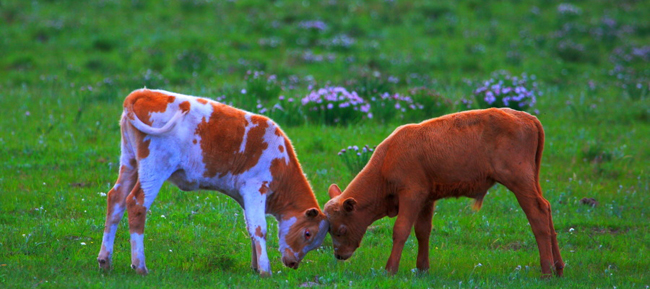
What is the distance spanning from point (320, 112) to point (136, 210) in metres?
6.46

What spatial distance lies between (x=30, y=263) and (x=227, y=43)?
14.3m

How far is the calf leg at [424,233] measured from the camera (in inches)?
275

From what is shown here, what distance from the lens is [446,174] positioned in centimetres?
664

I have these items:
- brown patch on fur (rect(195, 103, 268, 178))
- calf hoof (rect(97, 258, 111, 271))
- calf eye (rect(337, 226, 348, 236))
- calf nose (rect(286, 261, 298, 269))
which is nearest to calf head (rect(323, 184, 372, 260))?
calf eye (rect(337, 226, 348, 236))

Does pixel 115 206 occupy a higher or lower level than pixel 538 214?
higher

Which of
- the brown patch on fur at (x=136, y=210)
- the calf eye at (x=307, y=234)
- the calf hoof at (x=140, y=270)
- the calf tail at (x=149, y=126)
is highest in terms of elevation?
the calf tail at (x=149, y=126)

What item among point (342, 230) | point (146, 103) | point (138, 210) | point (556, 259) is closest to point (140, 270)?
point (138, 210)

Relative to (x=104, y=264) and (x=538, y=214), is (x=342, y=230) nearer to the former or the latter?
(x=538, y=214)

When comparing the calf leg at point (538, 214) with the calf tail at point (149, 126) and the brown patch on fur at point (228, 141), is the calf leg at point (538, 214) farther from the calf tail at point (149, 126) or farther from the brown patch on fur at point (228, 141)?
the calf tail at point (149, 126)

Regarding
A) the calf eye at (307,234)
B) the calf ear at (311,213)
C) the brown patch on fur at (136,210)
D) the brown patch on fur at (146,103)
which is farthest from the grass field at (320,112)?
the brown patch on fur at (146,103)

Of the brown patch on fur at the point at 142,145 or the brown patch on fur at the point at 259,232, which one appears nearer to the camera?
the brown patch on fur at the point at 142,145

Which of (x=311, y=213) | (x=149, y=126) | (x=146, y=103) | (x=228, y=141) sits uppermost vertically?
(x=146, y=103)

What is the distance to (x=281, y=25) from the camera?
871 inches

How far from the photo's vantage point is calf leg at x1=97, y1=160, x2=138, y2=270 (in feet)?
20.4
